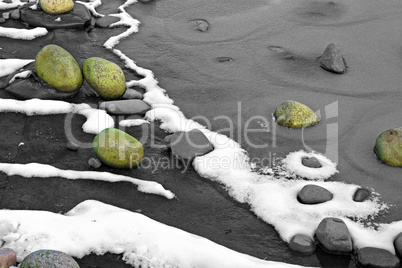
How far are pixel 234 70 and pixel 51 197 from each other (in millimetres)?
3074

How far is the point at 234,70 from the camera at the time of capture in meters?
5.68

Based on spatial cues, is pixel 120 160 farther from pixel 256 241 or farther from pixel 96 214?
pixel 256 241

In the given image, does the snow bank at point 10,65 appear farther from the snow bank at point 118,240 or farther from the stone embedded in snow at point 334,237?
the stone embedded in snow at point 334,237

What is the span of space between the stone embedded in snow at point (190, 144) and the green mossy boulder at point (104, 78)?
1042mm

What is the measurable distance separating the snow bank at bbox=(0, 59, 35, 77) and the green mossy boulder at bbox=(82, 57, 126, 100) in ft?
3.70

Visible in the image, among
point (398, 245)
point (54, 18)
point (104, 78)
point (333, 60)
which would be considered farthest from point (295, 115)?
point (54, 18)

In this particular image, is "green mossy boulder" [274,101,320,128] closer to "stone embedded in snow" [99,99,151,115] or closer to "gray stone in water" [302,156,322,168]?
"gray stone in water" [302,156,322,168]

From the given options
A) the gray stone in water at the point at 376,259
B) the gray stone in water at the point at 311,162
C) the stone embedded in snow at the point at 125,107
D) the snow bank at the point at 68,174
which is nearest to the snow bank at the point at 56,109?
the stone embedded in snow at the point at 125,107

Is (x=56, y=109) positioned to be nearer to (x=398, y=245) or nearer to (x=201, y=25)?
(x=201, y=25)

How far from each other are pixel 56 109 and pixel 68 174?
3.82ft

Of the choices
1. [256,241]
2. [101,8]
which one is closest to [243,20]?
[101,8]

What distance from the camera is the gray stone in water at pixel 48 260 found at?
2.62m

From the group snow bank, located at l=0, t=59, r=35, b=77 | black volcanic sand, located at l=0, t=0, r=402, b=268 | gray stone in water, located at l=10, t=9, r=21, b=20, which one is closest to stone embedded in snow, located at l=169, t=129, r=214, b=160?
black volcanic sand, located at l=0, t=0, r=402, b=268

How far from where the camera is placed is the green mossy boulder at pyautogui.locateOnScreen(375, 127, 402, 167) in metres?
4.12
